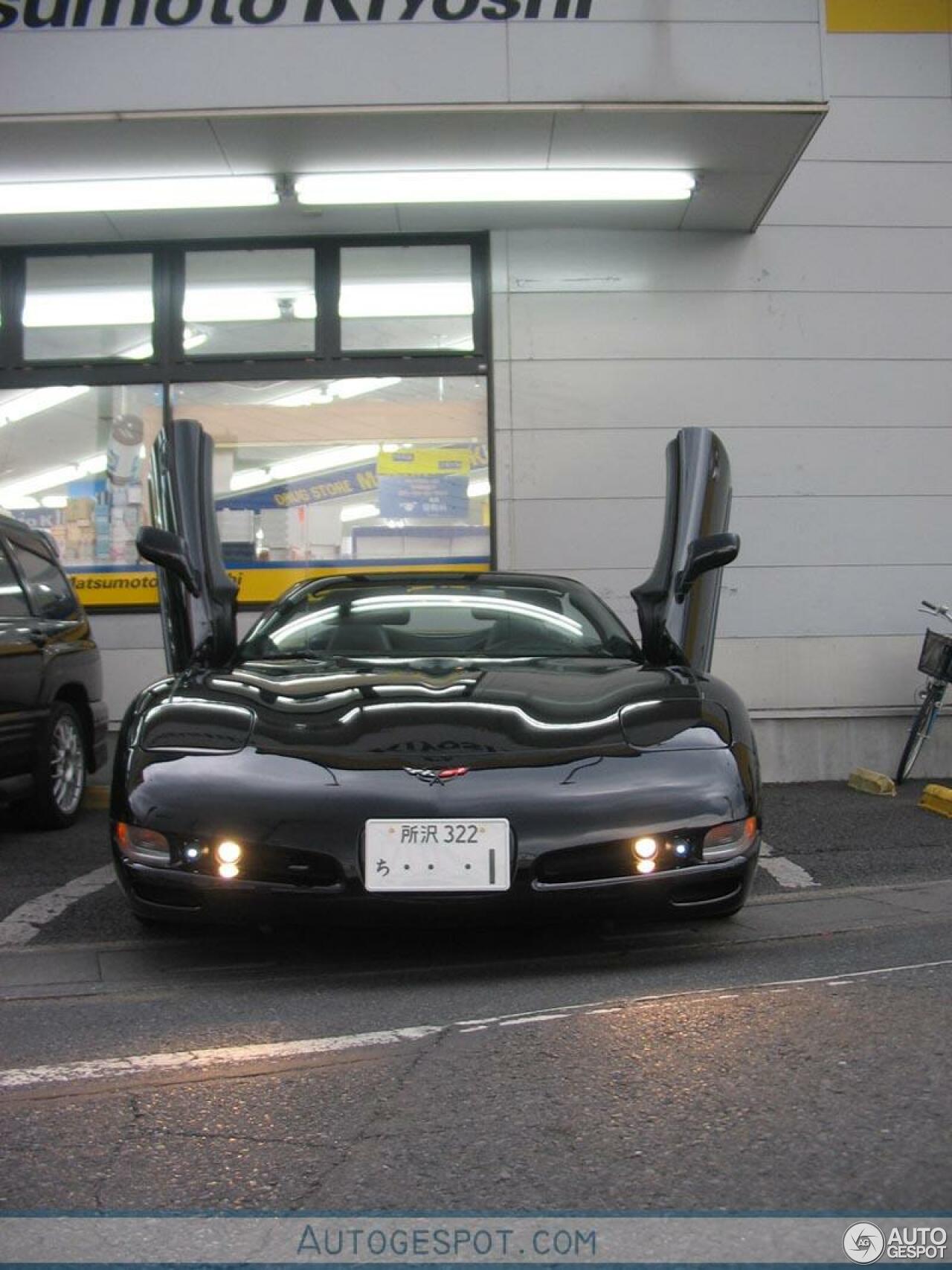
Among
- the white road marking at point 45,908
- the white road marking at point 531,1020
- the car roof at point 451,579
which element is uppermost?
the car roof at point 451,579

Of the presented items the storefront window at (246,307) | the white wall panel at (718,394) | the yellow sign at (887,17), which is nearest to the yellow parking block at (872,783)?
the white wall panel at (718,394)

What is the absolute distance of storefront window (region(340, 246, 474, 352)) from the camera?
9.27m

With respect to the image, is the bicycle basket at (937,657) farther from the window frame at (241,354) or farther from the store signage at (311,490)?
the store signage at (311,490)

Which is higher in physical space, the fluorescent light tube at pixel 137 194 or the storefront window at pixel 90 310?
the fluorescent light tube at pixel 137 194

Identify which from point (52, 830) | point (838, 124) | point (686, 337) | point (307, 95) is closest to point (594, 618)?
point (52, 830)

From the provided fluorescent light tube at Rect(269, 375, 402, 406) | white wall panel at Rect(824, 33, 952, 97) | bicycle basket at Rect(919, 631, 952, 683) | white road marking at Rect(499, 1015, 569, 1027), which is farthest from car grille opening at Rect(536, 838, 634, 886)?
white wall panel at Rect(824, 33, 952, 97)

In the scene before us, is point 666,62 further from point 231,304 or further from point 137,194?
point 231,304

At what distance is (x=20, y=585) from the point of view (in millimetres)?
6734

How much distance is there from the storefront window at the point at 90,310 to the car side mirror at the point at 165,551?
489cm

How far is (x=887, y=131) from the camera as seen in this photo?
928 cm

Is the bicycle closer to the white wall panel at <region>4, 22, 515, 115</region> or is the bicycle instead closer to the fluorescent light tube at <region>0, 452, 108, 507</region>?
the white wall panel at <region>4, 22, 515, 115</region>

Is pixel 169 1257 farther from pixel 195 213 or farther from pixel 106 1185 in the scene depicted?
pixel 195 213

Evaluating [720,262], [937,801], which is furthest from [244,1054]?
[720,262]

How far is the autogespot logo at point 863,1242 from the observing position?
198 cm
